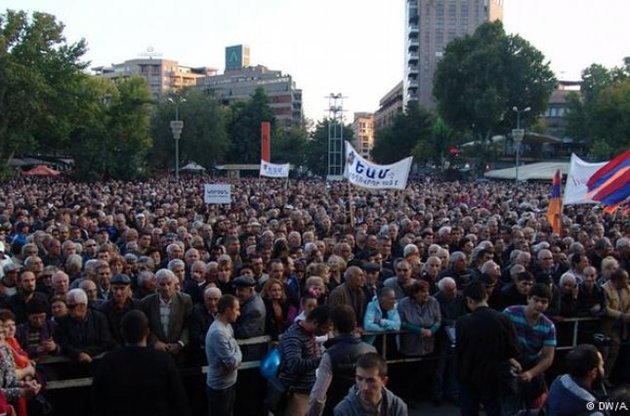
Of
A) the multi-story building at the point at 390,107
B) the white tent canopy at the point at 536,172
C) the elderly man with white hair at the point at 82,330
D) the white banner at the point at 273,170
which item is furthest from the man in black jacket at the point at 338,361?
the multi-story building at the point at 390,107

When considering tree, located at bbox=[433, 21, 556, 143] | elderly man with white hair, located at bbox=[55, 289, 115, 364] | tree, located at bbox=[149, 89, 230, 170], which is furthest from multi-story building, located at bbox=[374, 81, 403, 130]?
elderly man with white hair, located at bbox=[55, 289, 115, 364]

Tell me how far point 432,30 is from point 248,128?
4187cm

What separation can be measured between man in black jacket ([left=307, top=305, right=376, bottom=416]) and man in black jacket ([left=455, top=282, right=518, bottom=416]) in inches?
42.0

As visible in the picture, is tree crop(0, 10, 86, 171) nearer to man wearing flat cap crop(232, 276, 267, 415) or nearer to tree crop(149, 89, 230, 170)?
tree crop(149, 89, 230, 170)

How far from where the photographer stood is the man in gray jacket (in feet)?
12.5

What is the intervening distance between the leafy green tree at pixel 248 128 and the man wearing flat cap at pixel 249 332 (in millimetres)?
76032

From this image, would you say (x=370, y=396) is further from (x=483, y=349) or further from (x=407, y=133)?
(x=407, y=133)

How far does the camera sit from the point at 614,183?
1347 centimetres

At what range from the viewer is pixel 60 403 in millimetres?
5863

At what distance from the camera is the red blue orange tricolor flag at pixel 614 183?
13.3 metres

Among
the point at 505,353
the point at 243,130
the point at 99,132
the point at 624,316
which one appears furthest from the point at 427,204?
the point at 243,130

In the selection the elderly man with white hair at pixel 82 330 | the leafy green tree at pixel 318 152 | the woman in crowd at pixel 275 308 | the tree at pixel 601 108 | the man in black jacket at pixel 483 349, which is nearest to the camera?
the man in black jacket at pixel 483 349

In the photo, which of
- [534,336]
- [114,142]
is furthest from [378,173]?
[114,142]

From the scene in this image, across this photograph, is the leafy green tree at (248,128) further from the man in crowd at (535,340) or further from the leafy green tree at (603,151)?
the man in crowd at (535,340)
